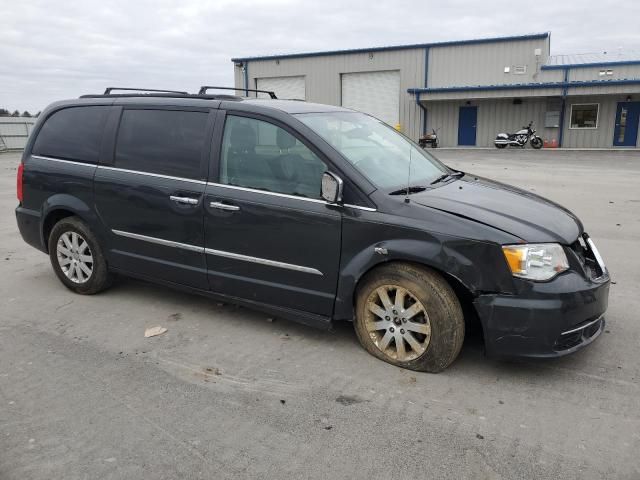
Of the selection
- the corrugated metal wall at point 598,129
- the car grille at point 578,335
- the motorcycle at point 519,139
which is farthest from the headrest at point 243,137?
the corrugated metal wall at point 598,129

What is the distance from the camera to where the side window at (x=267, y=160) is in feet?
12.5

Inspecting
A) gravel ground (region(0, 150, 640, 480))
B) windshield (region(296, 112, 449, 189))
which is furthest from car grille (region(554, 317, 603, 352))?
windshield (region(296, 112, 449, 189))

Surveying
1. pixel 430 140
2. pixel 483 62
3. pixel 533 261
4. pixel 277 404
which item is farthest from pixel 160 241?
pixel 483 62

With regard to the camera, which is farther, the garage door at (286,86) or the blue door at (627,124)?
the garage door at (286,86)

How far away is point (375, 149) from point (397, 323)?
141 cm

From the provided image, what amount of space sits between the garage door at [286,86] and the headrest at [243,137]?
33263 mm

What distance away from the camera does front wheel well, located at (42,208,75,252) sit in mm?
5126

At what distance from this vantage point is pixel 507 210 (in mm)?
3629

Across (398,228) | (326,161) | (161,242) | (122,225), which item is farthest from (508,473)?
(122,225)

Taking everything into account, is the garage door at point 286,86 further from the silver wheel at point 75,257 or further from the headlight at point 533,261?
the headlight at point 533,261

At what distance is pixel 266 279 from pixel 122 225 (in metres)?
1.54

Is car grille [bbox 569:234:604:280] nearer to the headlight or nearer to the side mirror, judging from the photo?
the headlight

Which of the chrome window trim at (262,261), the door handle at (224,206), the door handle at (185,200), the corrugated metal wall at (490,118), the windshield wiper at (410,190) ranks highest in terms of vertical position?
the corrugated metal wall at (490,118)

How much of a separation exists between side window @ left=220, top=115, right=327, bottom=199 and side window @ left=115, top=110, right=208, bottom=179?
27 centimetres
